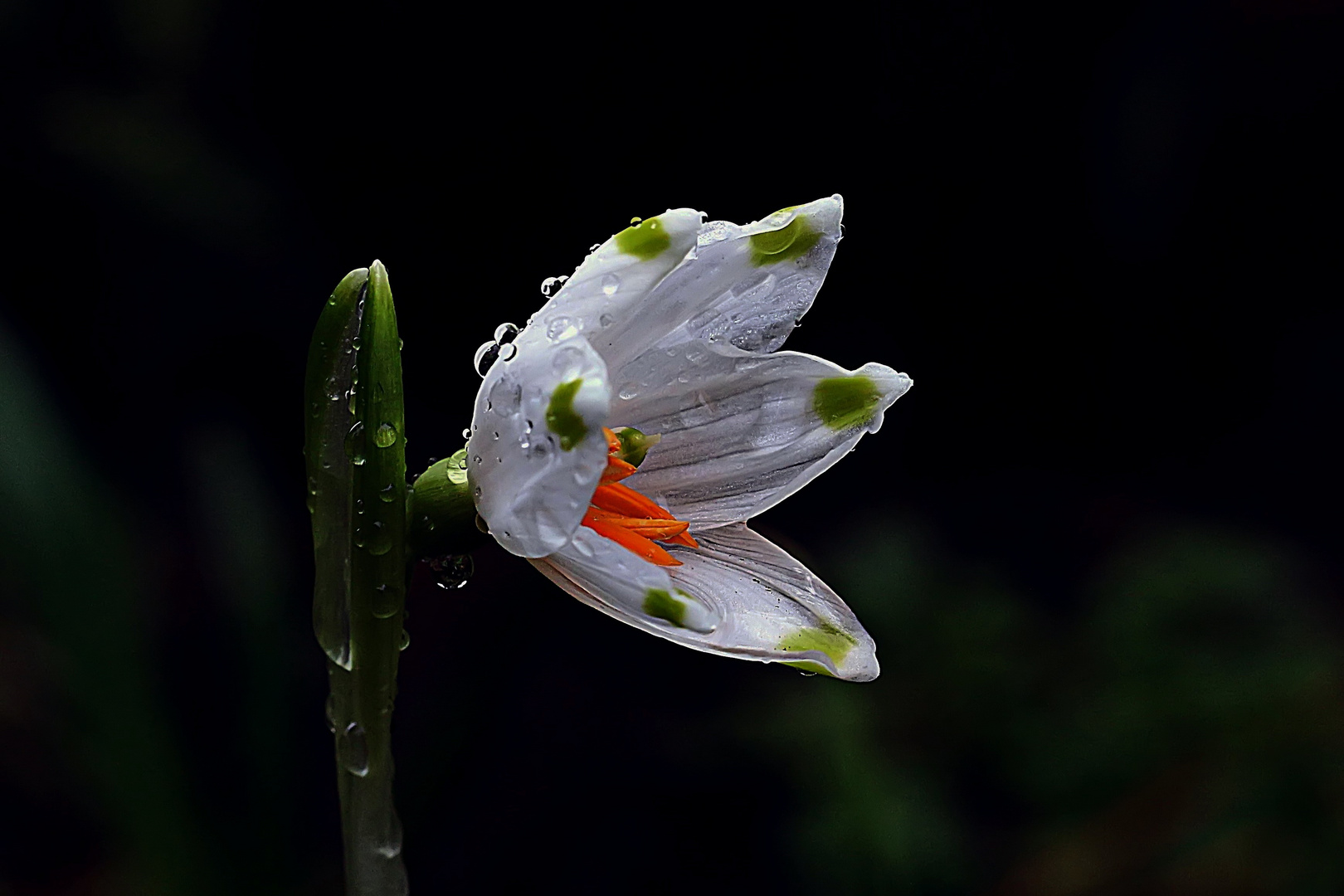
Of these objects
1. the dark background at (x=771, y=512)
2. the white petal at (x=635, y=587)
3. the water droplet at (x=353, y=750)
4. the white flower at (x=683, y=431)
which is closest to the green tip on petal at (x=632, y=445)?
the white flower at (x=683, y=431)

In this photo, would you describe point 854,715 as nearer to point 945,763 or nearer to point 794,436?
point 945,763

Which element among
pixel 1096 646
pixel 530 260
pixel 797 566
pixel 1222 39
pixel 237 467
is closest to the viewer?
pixel 797 566

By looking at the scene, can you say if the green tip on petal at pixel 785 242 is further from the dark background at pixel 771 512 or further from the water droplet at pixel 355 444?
the dark background at pixel 771 512

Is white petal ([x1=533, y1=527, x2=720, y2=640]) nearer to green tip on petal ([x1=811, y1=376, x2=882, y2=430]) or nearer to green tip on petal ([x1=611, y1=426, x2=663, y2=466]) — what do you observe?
green tip on petal ([x1=611, y1=426, x2=663, y2=466])

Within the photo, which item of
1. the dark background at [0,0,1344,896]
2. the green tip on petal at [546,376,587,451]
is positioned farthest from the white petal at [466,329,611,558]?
the dark background at [0,0,1344,896]

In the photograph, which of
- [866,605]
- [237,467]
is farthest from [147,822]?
[866,605]
